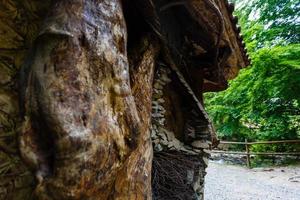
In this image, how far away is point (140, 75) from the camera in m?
1.75

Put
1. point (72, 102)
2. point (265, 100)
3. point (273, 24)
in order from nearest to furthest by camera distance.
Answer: point (72, 102), point (265, 100), point (273, 24)

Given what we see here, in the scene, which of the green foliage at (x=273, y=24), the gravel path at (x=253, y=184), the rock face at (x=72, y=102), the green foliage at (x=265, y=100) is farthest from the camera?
the green foliage at (x=273, y=24)

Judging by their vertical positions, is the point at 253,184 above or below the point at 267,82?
below

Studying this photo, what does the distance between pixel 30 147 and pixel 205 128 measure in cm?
232

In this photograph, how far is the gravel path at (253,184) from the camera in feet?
20.5

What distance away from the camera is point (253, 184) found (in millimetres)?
7258

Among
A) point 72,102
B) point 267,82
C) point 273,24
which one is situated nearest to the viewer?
point 72,102

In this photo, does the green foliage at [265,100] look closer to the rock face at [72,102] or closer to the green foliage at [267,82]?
the green foliage at [267,82]

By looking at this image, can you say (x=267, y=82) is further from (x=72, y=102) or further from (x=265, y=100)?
(x=72, y=102)

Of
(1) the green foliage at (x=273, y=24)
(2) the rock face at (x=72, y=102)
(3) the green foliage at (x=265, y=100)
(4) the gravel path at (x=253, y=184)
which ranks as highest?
(1) the green foliage at (x=273, y=24)

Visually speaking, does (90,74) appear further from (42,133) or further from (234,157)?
(234,157)

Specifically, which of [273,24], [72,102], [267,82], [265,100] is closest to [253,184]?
[265,100]

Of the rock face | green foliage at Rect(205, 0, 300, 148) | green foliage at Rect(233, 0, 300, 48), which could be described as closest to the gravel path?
green foliage at Rect(205, 0, 300, 148)

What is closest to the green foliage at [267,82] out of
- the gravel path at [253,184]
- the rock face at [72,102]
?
the gravel path at [253,184]
